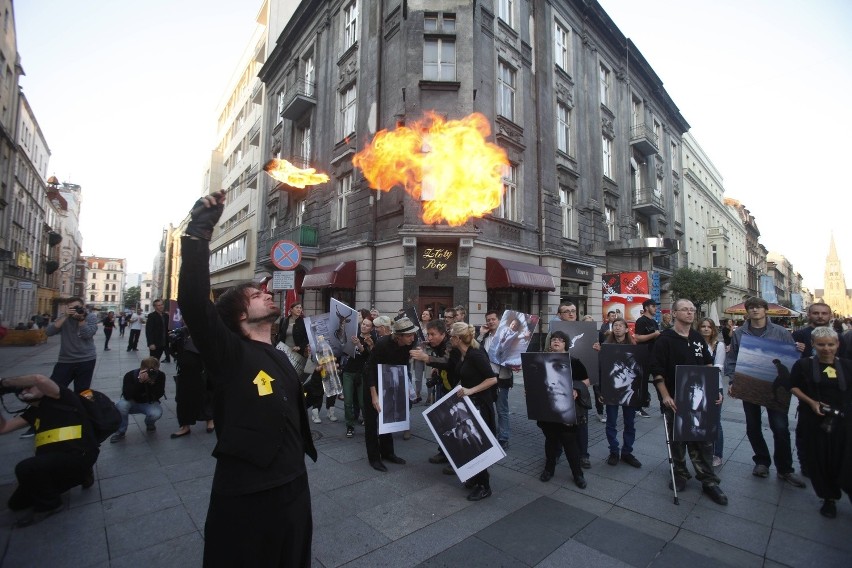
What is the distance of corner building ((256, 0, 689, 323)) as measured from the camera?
47.8ft

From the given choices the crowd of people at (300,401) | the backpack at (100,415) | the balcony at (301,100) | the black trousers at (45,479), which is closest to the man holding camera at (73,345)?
the crowd of people at (300,401)

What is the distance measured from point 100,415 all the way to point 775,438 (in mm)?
7711

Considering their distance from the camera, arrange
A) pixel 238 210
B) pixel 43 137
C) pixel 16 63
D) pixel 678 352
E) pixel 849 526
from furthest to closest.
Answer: pixel 43 137 < pixel 238 210 < pixel 16 63 < pixel 678 352 < pixel 849 526

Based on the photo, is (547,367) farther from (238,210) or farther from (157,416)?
(238,210)

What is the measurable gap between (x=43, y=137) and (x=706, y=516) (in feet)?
206

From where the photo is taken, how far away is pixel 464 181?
559 inches

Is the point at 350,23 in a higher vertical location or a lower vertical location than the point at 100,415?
higher

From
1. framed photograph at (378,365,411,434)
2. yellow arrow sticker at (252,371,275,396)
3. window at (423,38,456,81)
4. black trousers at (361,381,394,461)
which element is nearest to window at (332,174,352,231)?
window at (423,38,456,81)

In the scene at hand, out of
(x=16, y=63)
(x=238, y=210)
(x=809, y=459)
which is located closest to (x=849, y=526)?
(x=809, y=459)

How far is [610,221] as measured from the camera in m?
23.3

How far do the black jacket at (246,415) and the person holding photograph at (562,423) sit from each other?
3520 millimetres

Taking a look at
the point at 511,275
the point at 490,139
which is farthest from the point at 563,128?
the point at 511,275

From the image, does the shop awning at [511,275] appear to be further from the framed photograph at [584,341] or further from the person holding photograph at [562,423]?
the person holding photograph at [562,423]

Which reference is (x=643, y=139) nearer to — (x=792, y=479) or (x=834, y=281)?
(x=792, y=479)
